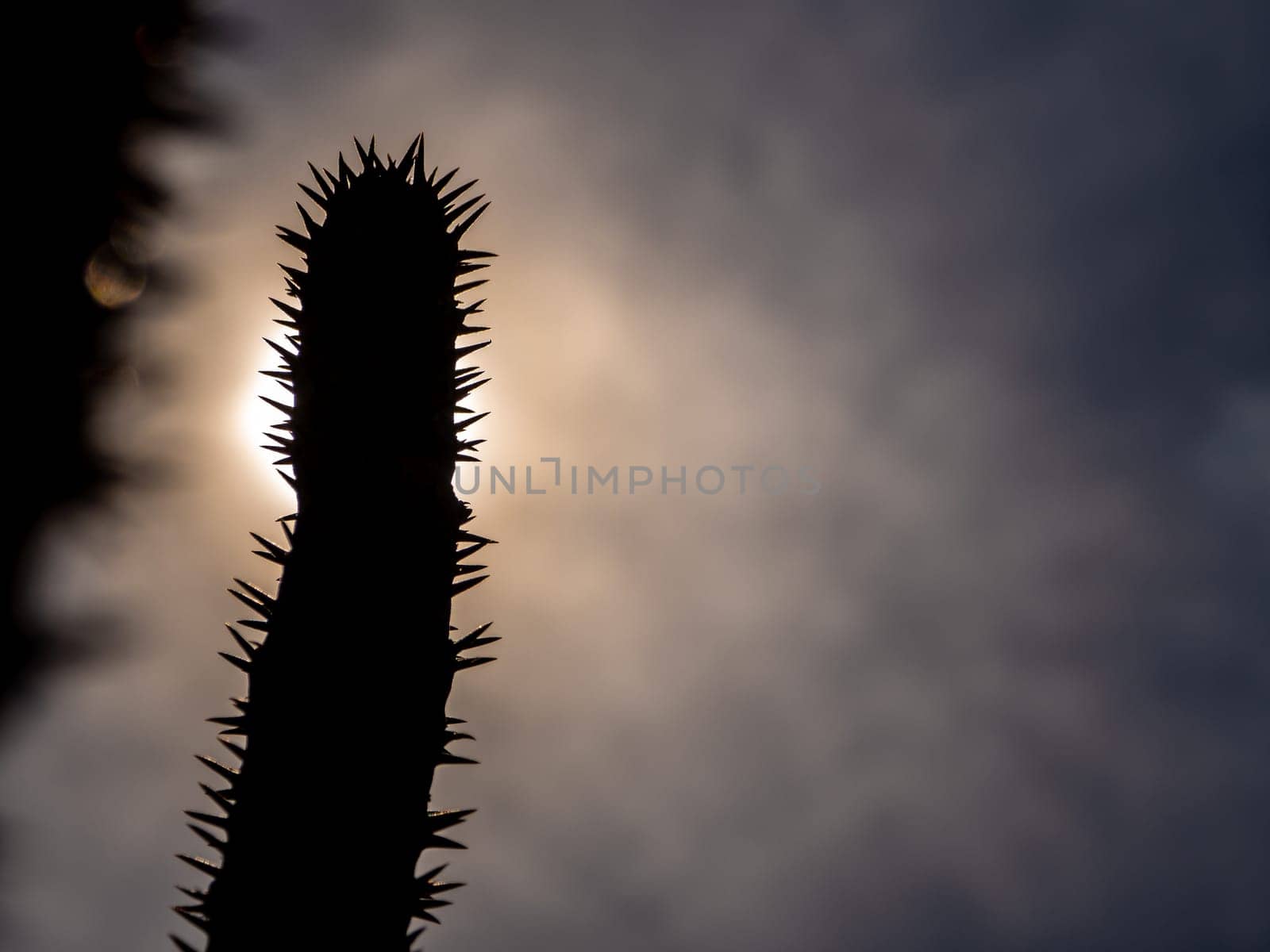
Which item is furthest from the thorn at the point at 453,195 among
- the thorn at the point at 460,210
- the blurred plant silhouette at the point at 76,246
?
the blurred plant silhouette at the point at 76,246

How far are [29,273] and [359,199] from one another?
136 inches

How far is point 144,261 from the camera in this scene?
69.6 inches

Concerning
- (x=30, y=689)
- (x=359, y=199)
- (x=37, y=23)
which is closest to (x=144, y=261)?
(x=37, y=23)

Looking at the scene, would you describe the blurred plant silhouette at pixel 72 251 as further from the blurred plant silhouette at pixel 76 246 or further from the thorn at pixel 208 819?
the thorn at pixel 208 819

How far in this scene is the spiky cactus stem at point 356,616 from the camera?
11.8ft

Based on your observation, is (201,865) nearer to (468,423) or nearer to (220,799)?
(220,799)

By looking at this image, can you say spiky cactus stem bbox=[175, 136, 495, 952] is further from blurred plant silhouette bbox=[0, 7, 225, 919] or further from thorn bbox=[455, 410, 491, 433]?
blurred plant silhouette bbox=[0, 7, 225, 919]

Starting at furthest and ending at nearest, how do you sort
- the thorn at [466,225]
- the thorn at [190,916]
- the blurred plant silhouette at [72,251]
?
the thorn at [466,225], the thorn at [190,916], the blurred plant silhouette at [72,251]

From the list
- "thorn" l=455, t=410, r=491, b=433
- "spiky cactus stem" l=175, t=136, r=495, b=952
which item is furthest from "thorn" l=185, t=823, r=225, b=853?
"thorn" l=455, t=410, r=491, b=433

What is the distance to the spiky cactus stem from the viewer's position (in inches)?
142

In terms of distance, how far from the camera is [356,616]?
3.95m

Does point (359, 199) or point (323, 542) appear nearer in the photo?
point (323, 542)

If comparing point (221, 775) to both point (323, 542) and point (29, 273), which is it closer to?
point (323, 542)

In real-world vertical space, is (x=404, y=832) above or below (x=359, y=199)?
below
